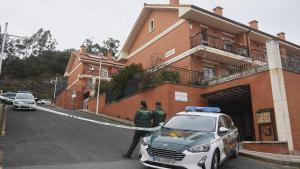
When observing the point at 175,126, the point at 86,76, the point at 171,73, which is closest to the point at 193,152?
the point at 175,126

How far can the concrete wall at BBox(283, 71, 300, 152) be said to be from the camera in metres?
11.8

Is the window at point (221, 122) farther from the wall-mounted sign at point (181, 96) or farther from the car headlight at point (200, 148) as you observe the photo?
the wall-mounted sign at point (181, 96)

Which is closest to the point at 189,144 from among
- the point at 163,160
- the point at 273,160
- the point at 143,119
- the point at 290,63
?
the point at 163,160

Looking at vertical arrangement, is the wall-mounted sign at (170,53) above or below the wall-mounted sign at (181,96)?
above

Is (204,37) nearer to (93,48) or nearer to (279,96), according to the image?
(279,96)

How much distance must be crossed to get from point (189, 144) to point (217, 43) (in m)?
17.0

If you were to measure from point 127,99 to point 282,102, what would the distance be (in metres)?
11.1

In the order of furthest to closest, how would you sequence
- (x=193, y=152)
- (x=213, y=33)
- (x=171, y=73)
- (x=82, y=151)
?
(x=213, y=33)
(x=171, y=73)
(x=82, y=151)
(x=193, y=152)

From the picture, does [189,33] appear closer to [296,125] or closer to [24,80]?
[296,125]

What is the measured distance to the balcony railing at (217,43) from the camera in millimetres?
20406

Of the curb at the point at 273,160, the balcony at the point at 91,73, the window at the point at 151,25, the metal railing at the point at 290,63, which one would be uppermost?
the window at the point at 151,25

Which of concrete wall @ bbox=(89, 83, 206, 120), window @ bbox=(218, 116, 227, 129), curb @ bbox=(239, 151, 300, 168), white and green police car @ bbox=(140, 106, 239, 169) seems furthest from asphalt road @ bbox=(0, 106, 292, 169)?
concrete wall @ bbox=(89, 83, 206, 120)

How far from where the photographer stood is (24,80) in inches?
2181

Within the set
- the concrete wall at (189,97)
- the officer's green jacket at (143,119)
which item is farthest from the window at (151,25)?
the officer's green jacket at (143,119)
